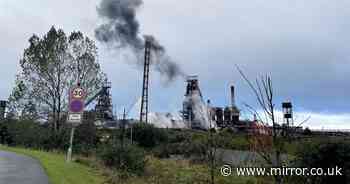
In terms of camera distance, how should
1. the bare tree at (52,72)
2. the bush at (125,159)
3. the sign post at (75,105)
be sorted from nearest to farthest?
Result: the sign post at (75,105) < the bush at (125,159) < the bare tree at (52,72)

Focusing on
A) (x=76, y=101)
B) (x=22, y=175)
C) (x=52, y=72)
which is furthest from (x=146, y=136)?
(x=22, y=175)

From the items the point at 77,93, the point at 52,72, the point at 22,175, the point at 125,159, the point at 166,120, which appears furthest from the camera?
the point at 166,120

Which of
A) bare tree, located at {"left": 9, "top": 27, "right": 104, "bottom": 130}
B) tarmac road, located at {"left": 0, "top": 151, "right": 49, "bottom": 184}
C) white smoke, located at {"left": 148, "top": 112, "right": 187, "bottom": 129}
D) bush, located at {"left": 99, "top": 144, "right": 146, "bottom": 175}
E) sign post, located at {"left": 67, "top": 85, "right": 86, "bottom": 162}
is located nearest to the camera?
tarmac road, located at {"left": 0, "top": 151, "right": 49, "bottom": 184}

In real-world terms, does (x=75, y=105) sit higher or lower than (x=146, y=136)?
higher

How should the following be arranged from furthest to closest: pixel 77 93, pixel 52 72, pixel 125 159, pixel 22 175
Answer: pixel 52 72
pixel 125 159
pixel 77 93
pixel 22 175

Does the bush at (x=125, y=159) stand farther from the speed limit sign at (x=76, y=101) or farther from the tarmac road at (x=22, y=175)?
the tarmac road at (x=22, y=175)

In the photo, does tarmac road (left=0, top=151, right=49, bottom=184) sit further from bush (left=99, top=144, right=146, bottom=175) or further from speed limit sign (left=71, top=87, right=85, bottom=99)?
bush (left=99, top=144, right=146, bottom=175)

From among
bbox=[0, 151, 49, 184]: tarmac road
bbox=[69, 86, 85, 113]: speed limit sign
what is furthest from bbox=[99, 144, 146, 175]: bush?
bbox=[0, 151, 49, 184]: tarmac road

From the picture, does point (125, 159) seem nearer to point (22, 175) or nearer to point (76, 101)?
point (76, 101)

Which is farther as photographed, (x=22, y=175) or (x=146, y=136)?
(x=146, y=136)

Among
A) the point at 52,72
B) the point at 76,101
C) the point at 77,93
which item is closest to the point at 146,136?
the point at 52,72

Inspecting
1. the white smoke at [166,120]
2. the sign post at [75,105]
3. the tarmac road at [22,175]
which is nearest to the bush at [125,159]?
the sign post at [75,105]

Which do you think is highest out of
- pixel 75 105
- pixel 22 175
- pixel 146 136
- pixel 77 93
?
pixel 77 93

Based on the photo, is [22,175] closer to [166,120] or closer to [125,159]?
[125,159]
